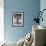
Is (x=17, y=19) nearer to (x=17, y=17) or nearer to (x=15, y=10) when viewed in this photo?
(x=17, y=17)

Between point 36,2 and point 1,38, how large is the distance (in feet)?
7.03

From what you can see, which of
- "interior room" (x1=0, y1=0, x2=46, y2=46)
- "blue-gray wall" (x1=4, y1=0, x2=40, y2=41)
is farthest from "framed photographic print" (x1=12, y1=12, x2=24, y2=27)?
"blue-gray wall" (x1=4, y1=0, x2=40, y2=41)

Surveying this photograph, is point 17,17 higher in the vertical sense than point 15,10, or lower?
lower

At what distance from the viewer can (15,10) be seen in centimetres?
574

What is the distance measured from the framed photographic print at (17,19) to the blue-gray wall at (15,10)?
127mm

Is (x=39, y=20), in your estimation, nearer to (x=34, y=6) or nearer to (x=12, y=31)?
(x=34, y=6)

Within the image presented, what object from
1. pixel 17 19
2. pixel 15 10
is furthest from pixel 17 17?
pixel 15 10

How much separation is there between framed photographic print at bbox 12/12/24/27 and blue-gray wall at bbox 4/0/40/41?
0.13 metres

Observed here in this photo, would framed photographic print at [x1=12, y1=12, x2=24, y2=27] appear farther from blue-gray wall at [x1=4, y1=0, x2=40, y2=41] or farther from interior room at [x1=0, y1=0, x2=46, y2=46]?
blue-gray wall at [x1=4, y1=0, x2=40, y2=41]

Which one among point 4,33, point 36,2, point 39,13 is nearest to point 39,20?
point 39,13

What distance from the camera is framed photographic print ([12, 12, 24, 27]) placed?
5.75 m

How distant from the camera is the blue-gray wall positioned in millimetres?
5727

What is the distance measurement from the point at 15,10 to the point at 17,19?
15.4 inches

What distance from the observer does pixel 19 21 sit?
18.9 ft
